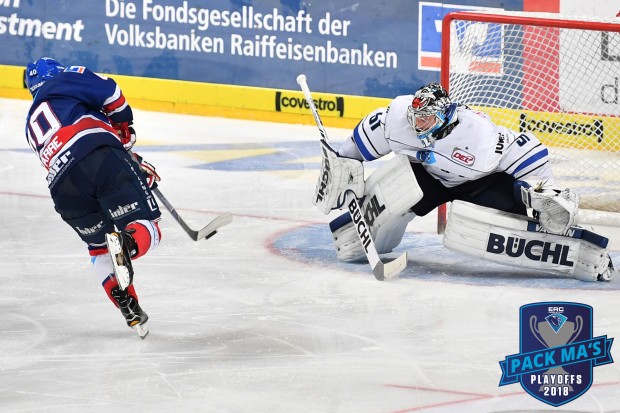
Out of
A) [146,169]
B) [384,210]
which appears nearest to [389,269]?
[384,210]

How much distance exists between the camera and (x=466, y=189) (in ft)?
17.5

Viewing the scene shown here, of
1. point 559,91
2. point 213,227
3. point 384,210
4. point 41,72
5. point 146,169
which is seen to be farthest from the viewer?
point 559,91

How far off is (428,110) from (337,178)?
0.52 m

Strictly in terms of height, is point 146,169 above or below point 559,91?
above

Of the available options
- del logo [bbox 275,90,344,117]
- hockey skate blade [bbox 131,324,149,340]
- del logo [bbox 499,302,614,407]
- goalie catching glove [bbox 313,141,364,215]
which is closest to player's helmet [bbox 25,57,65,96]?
hockey skate blade [bbox 131,324,149,340]

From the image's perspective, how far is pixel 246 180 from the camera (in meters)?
7.26

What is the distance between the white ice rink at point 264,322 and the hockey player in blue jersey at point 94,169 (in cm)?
32

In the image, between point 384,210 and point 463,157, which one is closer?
point 463,157

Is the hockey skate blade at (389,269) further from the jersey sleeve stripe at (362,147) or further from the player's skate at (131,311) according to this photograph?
the player's skate at (131,311)

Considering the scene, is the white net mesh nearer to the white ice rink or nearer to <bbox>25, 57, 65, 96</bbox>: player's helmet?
the white ice rink

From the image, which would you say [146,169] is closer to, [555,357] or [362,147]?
[362,147]

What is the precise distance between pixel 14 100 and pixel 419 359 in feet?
19.8

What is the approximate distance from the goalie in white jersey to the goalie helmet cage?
89 centimetres

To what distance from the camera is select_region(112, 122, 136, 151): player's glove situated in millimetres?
4578
